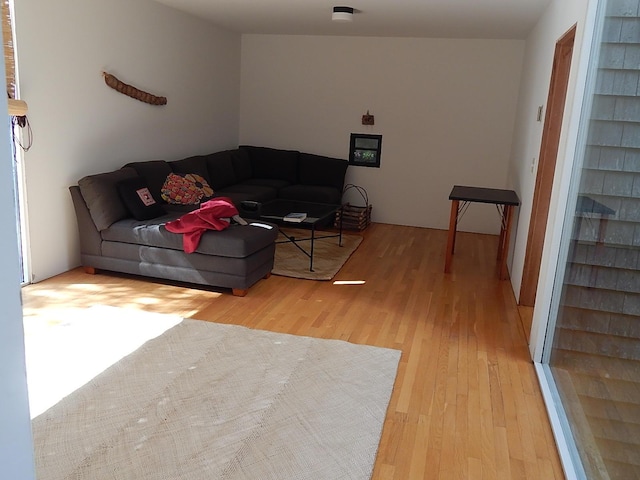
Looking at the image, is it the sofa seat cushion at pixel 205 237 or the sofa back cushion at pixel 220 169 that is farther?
the sofa back cushion at pixel 220 169

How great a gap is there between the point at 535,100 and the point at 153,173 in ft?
11.4

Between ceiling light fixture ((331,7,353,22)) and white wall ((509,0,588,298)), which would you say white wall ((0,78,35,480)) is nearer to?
white wall ((509,0,588,298))

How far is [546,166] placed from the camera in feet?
13.2

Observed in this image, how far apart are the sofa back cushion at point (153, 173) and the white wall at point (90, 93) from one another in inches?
8.5

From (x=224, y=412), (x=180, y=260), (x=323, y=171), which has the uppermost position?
(x=323, y=171)

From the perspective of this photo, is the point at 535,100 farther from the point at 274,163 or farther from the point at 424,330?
the point at 274,163

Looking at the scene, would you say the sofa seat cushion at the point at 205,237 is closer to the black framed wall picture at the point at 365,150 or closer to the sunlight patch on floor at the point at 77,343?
the sunlight patch on floor at the point at 77,343

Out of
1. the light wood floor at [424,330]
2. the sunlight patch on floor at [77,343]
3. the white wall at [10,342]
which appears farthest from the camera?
the sunlight patch on floor at [77,343]

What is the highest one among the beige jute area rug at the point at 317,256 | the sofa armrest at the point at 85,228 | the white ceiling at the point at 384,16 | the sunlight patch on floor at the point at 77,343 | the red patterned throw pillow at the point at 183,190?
the white ceiling at the point at 384,16

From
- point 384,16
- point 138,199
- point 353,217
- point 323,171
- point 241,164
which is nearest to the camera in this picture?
point 138,199

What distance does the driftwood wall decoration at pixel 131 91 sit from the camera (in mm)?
4734

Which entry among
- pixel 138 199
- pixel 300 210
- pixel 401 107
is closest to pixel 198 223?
pixel 138 199

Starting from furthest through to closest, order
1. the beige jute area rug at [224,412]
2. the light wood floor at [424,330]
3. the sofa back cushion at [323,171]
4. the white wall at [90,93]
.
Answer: the sofa back cushion at [323,171] → the white wall at [90,93] → the light wood floor at [424,330] → the beige jute area rug at [224,412]

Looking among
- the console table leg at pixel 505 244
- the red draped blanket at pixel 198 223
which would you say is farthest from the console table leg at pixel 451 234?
the red draped blanket at pixel 198 223
